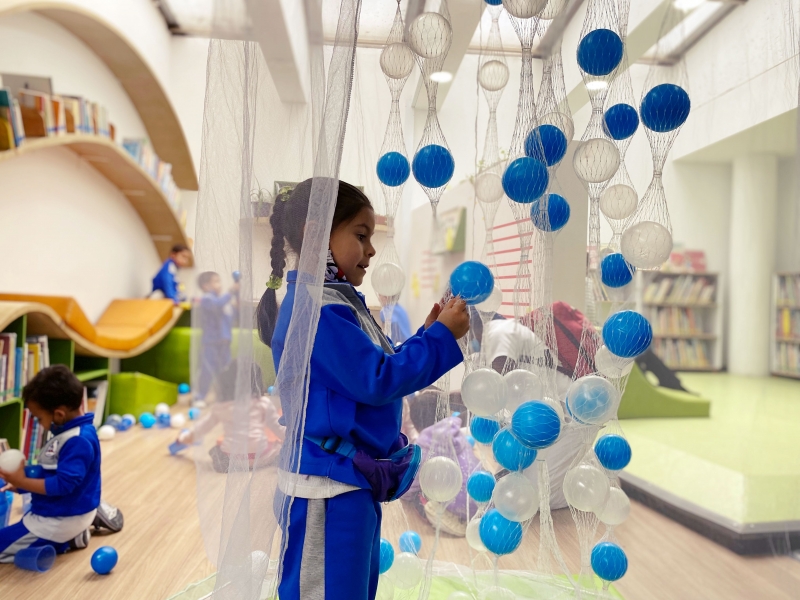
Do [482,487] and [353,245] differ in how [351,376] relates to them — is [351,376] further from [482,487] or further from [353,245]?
[482,487]

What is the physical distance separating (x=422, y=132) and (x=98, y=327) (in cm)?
389

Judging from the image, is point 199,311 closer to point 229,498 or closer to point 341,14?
point 229,498

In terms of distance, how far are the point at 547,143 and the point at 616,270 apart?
0.37m

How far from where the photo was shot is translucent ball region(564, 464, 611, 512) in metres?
1.46

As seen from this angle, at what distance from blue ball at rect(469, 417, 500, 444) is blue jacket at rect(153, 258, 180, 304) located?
165 inches

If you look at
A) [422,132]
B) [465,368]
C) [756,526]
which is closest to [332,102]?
[422,132]

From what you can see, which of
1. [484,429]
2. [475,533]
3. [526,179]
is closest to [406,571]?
[475,533]

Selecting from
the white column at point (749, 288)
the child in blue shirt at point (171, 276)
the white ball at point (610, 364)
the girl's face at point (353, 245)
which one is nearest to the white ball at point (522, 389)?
the white ball at point (610, 364)

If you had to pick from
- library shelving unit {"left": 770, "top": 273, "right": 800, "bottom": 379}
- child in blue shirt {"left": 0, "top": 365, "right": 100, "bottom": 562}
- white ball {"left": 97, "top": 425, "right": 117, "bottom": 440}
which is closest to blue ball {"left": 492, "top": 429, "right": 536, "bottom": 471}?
child in blue shirt {"left": 0, "top": 365, "right": 100, "bottom": 562}

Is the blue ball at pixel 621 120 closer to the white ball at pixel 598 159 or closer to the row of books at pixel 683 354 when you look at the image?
the white ball at pixel 598 159

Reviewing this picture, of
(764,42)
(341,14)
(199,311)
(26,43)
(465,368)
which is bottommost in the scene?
(465,368)

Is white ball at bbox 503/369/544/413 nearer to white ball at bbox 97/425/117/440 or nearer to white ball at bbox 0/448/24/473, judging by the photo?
white ball at bbox 0/448/24/473

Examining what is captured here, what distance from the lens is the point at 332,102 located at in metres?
1.03

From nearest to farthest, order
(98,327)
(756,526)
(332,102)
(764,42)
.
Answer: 1. (332,102)
2. (764,42)
3. (756,526)
4. (98,327)
